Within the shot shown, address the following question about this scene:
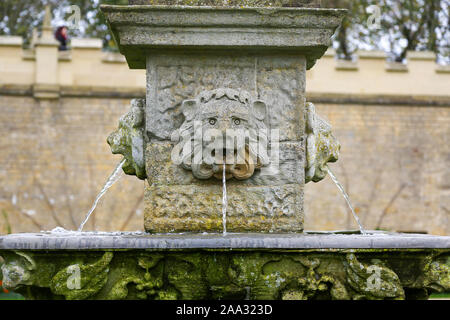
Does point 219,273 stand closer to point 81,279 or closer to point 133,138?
point 81,279

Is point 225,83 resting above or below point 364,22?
below

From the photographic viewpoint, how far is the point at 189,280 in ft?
12.3

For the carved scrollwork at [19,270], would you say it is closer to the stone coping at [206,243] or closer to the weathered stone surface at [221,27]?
the stone coping at [206,243]

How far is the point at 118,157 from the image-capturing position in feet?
59.0

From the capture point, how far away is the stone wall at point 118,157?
1725 centimetres

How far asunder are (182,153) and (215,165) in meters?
0.24

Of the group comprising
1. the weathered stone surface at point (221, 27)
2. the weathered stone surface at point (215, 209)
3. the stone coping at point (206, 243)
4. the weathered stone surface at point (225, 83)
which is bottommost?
the stone coping at point (206, 243)

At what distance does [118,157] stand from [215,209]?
13.7m

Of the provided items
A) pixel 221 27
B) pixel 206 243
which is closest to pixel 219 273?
pixel 206 243

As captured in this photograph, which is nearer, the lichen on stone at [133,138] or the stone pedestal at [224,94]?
the stone pedestal at [224,94]

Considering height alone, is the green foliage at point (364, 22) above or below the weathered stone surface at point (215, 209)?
above

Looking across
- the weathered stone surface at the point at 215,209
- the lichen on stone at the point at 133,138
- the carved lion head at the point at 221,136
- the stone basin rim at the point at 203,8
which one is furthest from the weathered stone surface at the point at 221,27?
the weathered stone surface at the point at 215,209

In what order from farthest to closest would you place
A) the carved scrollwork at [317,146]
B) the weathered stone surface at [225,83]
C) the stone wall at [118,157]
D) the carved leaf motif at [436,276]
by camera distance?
the stone wall at [118,157] < the carved scrollwork at [317,146] < the weathered stone surface at [225,83] < the carved leaf motif at [436,276]

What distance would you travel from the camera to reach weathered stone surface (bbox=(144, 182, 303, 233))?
4516 mm
